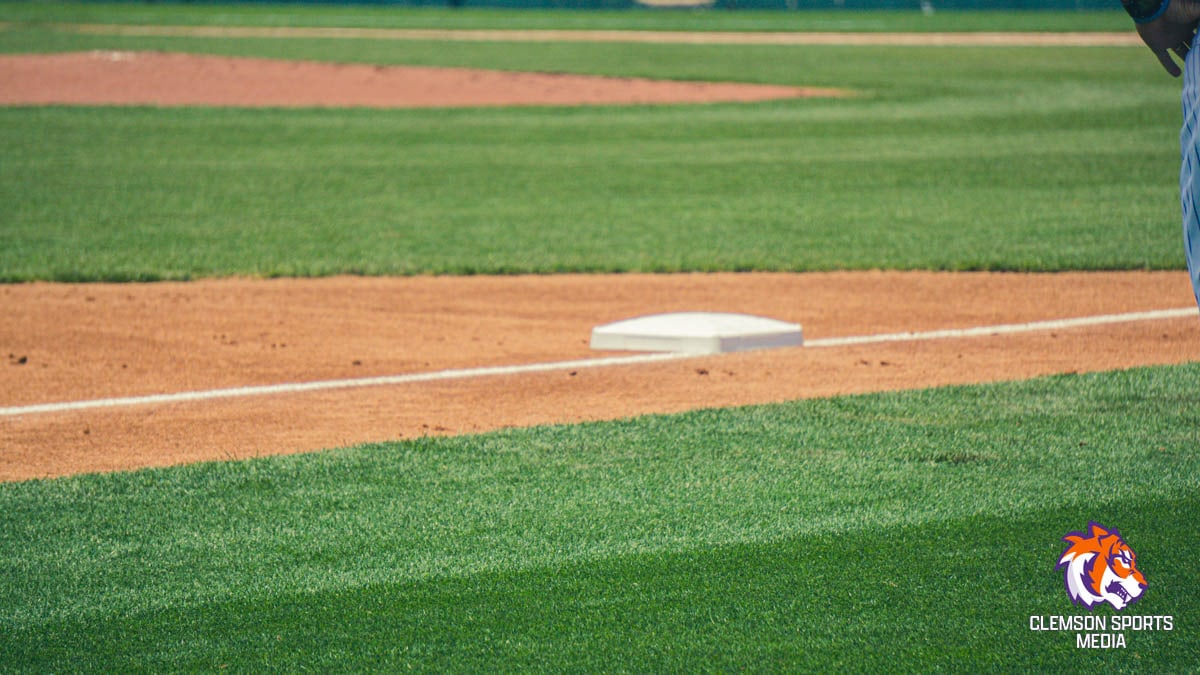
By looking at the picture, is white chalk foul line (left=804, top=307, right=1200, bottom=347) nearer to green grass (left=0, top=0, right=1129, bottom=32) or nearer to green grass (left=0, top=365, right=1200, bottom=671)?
green grass (left=0, top=365, right=1200, bottom=671)

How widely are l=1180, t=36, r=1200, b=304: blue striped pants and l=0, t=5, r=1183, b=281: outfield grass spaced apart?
23.1 feet

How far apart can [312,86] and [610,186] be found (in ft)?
39.7

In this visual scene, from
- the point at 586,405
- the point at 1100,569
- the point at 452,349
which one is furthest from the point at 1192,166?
the point at 452,349

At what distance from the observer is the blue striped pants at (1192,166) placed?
225 centimetres

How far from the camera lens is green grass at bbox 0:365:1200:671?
3.23 m

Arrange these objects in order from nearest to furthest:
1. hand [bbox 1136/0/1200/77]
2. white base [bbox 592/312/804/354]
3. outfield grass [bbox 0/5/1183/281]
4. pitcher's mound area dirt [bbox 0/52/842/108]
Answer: hand [bbox 1136/0/1200/77] < white base [bbox 592/312/804/354] < outfield grass [bbox 0/5/1183/281] < pitcher's mound area dirt [bbox 0/52/842/108]

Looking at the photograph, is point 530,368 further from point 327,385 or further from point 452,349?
point 327,385

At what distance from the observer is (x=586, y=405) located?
575cm

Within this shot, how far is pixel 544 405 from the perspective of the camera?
5.76 m

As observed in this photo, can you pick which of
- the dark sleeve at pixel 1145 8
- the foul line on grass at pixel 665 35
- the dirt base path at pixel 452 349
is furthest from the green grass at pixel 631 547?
the foul line on grass at pixel 665 35

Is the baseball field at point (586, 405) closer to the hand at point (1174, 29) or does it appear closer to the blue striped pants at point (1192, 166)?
the blue striped pants at point (1192, 166)

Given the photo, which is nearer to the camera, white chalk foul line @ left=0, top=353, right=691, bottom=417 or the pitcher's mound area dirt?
white chalk foul line @ left=0, top=353, right=691, bottom=417

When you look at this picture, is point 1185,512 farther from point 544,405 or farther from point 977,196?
point 977,196

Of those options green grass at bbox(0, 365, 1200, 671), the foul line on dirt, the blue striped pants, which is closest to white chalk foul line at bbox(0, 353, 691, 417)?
the foul line on dirt
